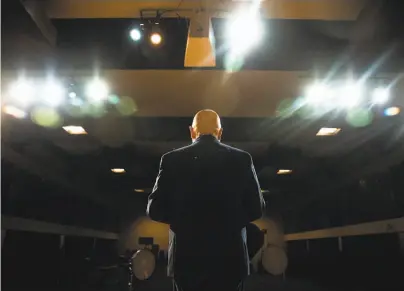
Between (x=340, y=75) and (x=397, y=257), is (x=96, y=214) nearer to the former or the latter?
(x=397, y=257)

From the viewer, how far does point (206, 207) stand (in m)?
1.62

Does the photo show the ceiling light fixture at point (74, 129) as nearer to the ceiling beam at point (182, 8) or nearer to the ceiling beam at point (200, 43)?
the ceiling beam at point (182, 8)

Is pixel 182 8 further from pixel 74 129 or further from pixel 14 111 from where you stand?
pixel 74 129

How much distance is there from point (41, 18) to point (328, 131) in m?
5.03

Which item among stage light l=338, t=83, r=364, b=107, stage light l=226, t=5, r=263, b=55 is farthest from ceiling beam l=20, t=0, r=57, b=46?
stage light l=338, t=83, r=364, b=107

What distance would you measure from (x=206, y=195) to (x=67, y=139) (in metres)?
6.42

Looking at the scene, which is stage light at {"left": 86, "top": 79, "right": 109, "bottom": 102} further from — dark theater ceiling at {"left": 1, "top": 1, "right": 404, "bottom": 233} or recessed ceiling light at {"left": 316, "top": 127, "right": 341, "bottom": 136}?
recessed ceiling light at {"left": 316, "top": 127, "right": 341, "bottom": 136}

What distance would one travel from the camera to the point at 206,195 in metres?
1.63

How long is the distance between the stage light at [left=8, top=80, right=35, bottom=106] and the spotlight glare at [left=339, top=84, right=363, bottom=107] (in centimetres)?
350

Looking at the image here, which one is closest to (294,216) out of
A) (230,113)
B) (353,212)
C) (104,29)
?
(353,212)

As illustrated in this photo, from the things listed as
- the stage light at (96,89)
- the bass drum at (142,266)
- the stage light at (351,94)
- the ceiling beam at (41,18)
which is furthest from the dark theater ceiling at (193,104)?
the bass drum at (142,266)

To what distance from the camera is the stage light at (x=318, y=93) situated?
4750 mm

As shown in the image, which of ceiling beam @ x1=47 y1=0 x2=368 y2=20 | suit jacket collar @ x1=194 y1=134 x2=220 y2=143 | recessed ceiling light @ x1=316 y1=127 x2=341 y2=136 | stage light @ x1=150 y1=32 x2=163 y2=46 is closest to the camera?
suit jacket collar @ x1=194 y1=134 x2=220 y2=143

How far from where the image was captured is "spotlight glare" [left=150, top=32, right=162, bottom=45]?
11.3 feet
